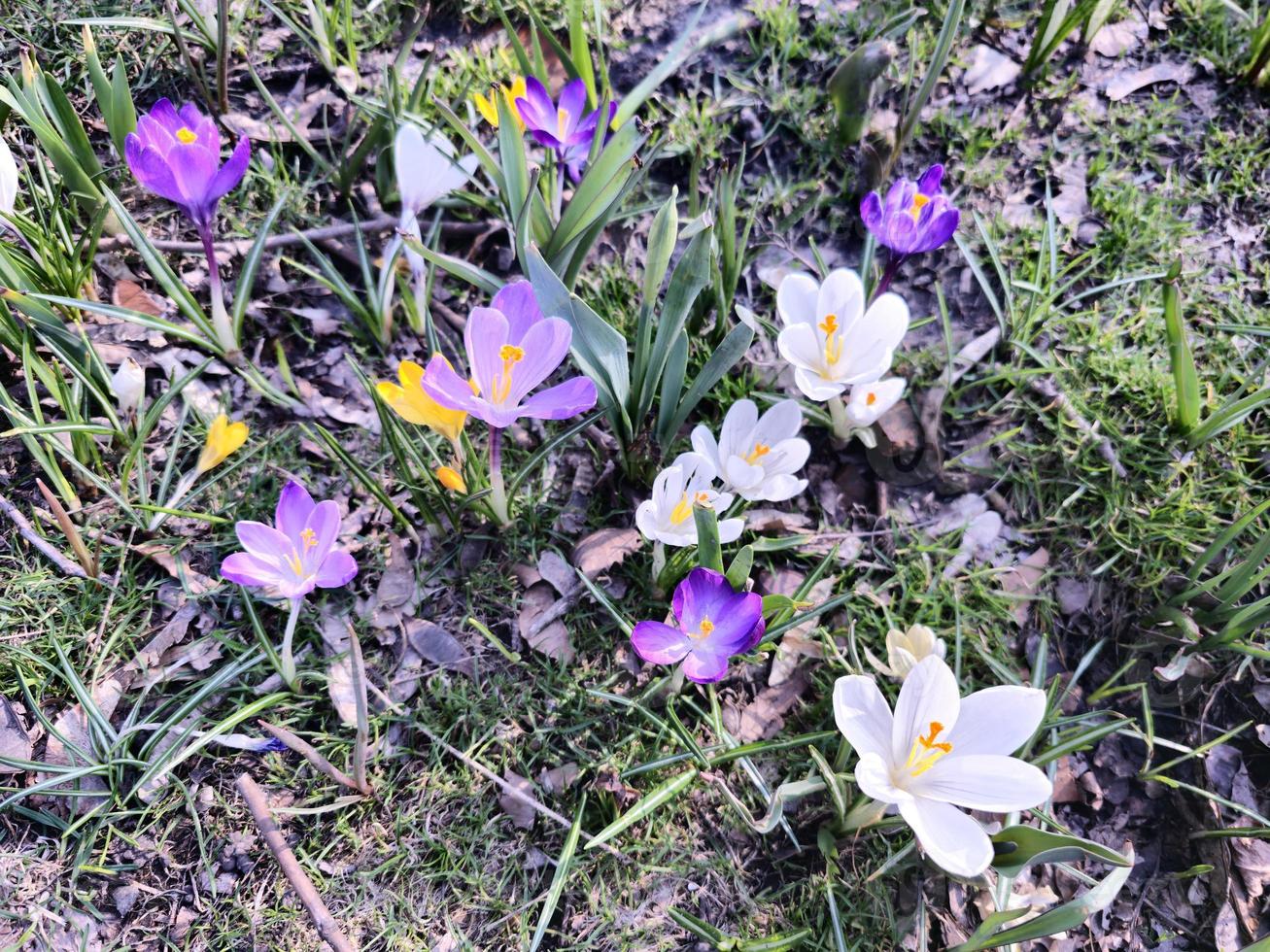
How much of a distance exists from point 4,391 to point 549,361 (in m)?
1.02

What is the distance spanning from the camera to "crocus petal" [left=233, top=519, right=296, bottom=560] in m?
1.42

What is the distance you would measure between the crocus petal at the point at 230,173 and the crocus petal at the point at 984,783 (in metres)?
1.51

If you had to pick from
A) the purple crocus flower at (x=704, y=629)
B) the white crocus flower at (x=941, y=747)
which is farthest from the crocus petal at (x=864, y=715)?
the purple crocus flower at (x=704, y=629)

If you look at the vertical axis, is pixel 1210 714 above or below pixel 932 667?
below

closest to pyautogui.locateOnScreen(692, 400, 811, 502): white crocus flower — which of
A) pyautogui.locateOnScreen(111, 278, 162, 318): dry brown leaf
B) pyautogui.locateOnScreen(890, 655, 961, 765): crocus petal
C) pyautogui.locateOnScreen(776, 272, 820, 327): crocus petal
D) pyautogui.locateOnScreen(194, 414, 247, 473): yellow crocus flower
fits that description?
pyautogui.locateOnScreen(776, 272, 820, 327): crocus petal

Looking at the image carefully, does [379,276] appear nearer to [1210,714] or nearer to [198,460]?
[198,460]

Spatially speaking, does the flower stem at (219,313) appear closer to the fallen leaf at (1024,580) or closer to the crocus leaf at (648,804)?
the crocus leaf at (648,804)

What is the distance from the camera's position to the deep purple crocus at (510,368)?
4.29ft

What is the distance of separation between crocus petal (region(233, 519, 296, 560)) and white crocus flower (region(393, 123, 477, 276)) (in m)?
0.62

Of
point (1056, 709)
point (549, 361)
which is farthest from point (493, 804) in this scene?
point (1056, 709)

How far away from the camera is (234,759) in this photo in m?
1.50

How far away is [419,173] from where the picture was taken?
1.73 m

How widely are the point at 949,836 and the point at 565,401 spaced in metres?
0.85

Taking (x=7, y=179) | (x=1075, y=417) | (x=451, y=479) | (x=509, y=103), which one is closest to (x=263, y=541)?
(x=451, y=479)
